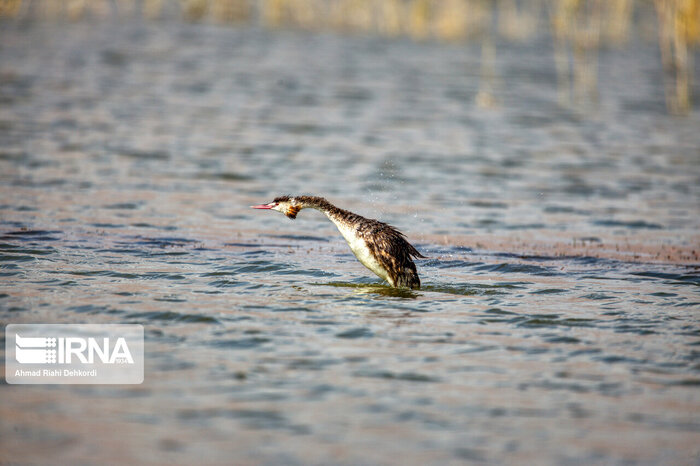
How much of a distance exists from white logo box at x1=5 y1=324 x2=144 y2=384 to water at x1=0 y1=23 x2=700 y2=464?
0.19 m

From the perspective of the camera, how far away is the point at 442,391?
22.7ft

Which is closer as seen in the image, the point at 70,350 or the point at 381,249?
the point at 70,350

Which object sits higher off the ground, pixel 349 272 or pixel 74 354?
pixel 349 272

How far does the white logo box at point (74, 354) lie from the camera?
22.7 ft

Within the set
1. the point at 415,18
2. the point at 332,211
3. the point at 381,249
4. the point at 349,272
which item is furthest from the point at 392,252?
the point at 415,18

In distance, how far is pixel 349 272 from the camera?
10891 millimetres

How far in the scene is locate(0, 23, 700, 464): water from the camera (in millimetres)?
6223

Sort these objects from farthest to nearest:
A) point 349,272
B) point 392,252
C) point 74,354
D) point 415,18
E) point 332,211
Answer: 1. point 415,18
2. point 349,272
3. point 332,211
4. point 392,252
5. point 74,354

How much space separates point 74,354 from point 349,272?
413cm

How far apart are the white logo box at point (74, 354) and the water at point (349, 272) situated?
189mm

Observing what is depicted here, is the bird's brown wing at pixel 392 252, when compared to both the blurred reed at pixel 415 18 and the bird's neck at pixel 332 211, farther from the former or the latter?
the blurred reed at pixel 415 18

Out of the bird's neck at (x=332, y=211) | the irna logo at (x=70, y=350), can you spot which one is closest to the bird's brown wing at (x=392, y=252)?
the bird's neck at (x=332, y=211)

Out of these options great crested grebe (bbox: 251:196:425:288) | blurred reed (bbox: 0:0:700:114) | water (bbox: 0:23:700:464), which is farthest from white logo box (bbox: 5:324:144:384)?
blurred reed (bbox: 0:0:700:114)

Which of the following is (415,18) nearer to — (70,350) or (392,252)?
(392,252)
